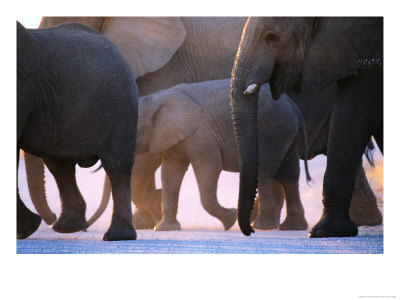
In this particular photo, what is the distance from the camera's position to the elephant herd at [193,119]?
410cm

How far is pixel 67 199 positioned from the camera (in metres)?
4.62

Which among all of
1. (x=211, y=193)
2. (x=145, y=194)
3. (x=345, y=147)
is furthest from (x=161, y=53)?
(x=345, y=147)

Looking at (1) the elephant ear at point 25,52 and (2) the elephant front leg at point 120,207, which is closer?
(1) the elephant ear at point 25,52

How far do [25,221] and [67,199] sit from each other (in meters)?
0.37

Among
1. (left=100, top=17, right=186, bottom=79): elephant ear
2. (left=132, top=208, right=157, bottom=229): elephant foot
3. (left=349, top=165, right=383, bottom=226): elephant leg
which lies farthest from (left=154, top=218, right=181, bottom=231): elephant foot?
(left=349, top=165, right=383, bottom=226): elephant leg

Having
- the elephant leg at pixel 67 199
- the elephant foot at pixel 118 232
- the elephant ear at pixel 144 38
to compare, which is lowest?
the elephant foot at pixel 118 232

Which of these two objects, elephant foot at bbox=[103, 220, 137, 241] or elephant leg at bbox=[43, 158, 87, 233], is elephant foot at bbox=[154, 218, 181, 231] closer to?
elephant leg at bbox=[43, 158, 87, 233]

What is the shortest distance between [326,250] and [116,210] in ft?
3.14

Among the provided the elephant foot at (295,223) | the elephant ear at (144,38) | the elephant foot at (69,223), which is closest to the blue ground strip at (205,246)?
the elephant foot at (69,223)

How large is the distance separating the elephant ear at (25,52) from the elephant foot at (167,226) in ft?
5.09

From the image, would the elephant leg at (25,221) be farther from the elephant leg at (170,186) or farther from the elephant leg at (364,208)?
the elephant leg at (364,208)
